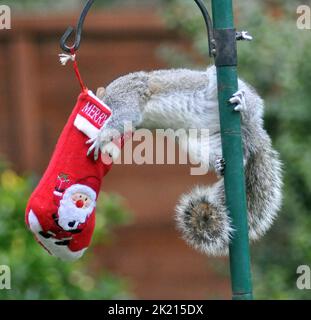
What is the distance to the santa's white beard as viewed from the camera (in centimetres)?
229

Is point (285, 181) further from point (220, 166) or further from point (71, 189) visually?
point (71, 189)

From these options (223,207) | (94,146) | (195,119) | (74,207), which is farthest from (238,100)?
(74,207)

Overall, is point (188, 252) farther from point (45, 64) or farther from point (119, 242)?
point (45, 64)

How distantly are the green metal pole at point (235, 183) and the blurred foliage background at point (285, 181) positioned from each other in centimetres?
146

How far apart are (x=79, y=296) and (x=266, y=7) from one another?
1.73 metres

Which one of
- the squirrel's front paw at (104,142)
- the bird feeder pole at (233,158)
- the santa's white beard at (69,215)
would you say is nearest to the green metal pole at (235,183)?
the bird feeder pole at (233,158)

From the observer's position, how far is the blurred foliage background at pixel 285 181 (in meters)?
3.80

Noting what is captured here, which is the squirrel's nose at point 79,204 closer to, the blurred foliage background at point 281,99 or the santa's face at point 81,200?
the santa's face at point 81,200

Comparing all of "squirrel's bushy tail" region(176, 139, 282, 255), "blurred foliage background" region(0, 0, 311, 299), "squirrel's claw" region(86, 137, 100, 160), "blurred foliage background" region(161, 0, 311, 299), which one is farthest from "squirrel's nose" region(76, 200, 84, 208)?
"blurred foliage background" region(161, 0, 311, 299)

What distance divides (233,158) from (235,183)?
6 centimetres

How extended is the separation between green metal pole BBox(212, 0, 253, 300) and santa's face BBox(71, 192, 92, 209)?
0.35 metres

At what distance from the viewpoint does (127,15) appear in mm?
5281

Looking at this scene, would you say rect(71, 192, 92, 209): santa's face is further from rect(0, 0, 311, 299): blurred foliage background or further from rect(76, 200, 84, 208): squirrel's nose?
rect(0, 0, 311, 299): blurred foliage background

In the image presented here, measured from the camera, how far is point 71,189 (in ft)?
7.60
